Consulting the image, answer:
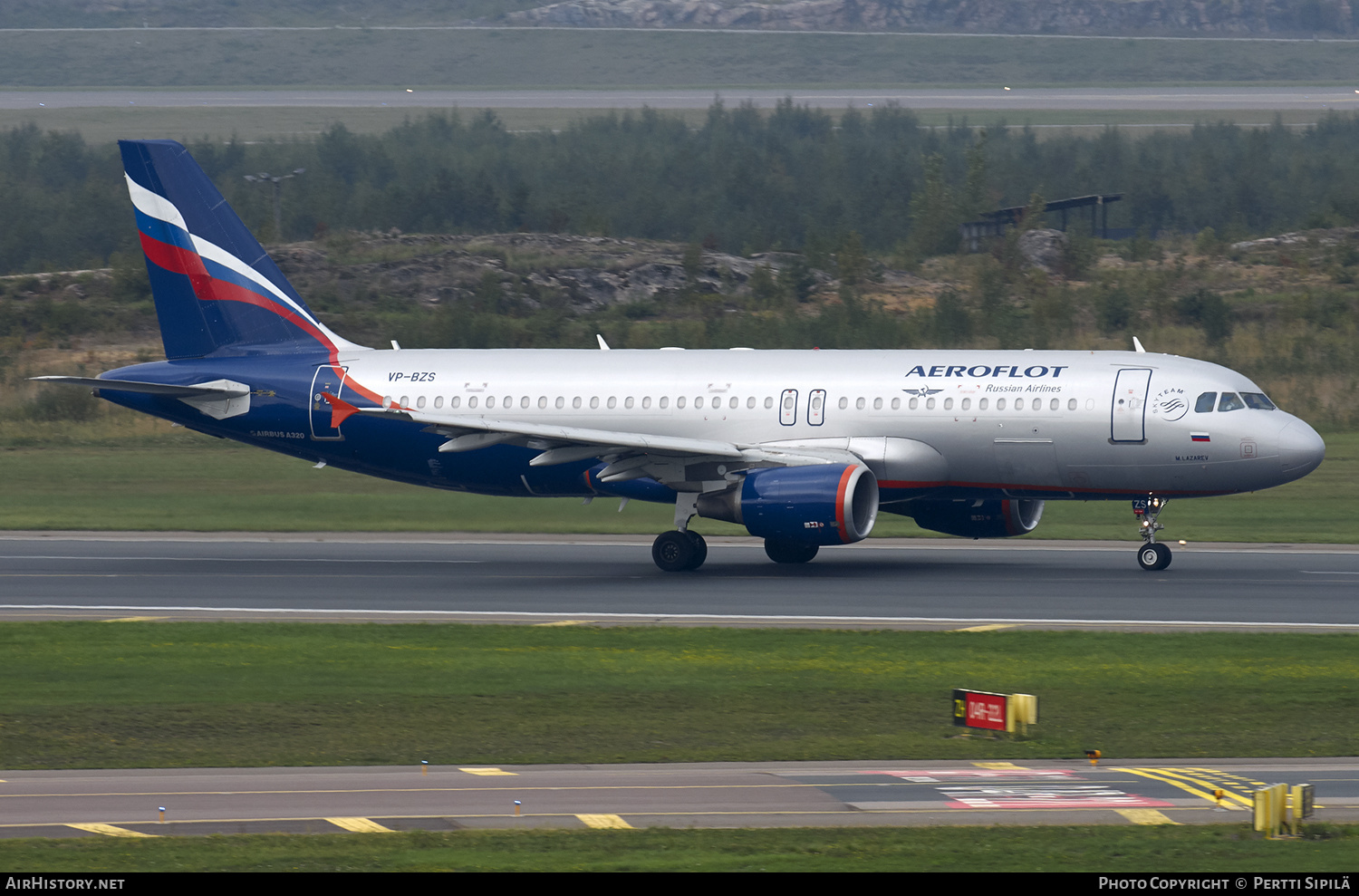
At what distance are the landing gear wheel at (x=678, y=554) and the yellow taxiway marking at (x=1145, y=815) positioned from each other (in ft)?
69.9

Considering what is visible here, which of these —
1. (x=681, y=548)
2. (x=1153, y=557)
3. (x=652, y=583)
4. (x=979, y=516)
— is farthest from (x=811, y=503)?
(x=1153, y=557)

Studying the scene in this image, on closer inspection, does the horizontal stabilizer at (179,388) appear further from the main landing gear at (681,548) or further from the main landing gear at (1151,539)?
the main landing gear at (1151,539)

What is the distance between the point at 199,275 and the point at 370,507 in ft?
31.9

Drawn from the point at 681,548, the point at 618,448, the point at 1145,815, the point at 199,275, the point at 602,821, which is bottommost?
the point at 602,821

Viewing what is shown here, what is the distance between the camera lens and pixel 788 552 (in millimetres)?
38375

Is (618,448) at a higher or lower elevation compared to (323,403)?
lower

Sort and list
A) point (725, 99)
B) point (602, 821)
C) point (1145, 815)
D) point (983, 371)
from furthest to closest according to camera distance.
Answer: point (725, 99), point (983, 371), point (1145, 815), point (602, 821)

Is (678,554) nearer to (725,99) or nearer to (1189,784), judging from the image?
(1189,784)

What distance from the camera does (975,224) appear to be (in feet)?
327

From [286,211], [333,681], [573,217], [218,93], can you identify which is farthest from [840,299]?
[218,93]

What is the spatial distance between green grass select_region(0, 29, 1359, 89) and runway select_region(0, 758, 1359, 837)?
14766cm

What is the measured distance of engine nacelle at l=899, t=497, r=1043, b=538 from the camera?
38406 millimetres

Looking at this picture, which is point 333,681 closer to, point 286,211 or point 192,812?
point 192,812

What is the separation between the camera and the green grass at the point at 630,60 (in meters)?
167
